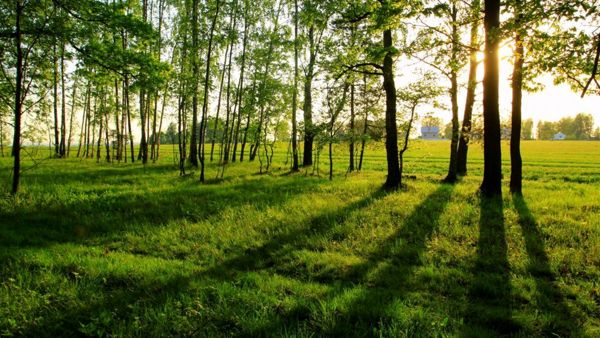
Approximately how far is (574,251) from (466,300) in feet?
10.4

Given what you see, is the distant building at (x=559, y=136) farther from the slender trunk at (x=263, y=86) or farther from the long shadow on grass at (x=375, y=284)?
the long shadow on grass at (x=375, y=284)

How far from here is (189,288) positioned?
4.62m

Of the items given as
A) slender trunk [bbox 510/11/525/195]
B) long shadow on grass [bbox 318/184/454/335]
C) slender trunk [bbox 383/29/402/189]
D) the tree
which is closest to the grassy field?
long shadow on grass [bbox 318/184/454/335]

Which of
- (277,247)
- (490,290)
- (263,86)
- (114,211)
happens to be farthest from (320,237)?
(263,86)

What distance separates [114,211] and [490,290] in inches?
372

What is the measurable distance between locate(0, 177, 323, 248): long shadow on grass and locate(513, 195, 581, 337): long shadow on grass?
21.3ft

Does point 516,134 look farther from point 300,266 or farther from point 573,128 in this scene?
point 573,128

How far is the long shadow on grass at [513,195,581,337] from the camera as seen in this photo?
3760mm

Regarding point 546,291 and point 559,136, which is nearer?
point 546,291

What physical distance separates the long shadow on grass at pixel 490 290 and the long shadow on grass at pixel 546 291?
37 centimetres

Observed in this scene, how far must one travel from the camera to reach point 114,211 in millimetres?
9320

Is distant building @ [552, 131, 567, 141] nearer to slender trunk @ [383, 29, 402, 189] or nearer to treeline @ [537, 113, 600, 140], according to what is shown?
treeline @ [537, 113, 600, 140]

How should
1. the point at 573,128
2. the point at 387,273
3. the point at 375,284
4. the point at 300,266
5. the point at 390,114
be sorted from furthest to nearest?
the point at 573,128, the point at 390,114, the point at 300,266, the point at 387,273, the point at 375,284

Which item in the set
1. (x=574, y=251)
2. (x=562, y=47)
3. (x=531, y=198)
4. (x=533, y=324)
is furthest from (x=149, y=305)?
(x=531, y=198)
